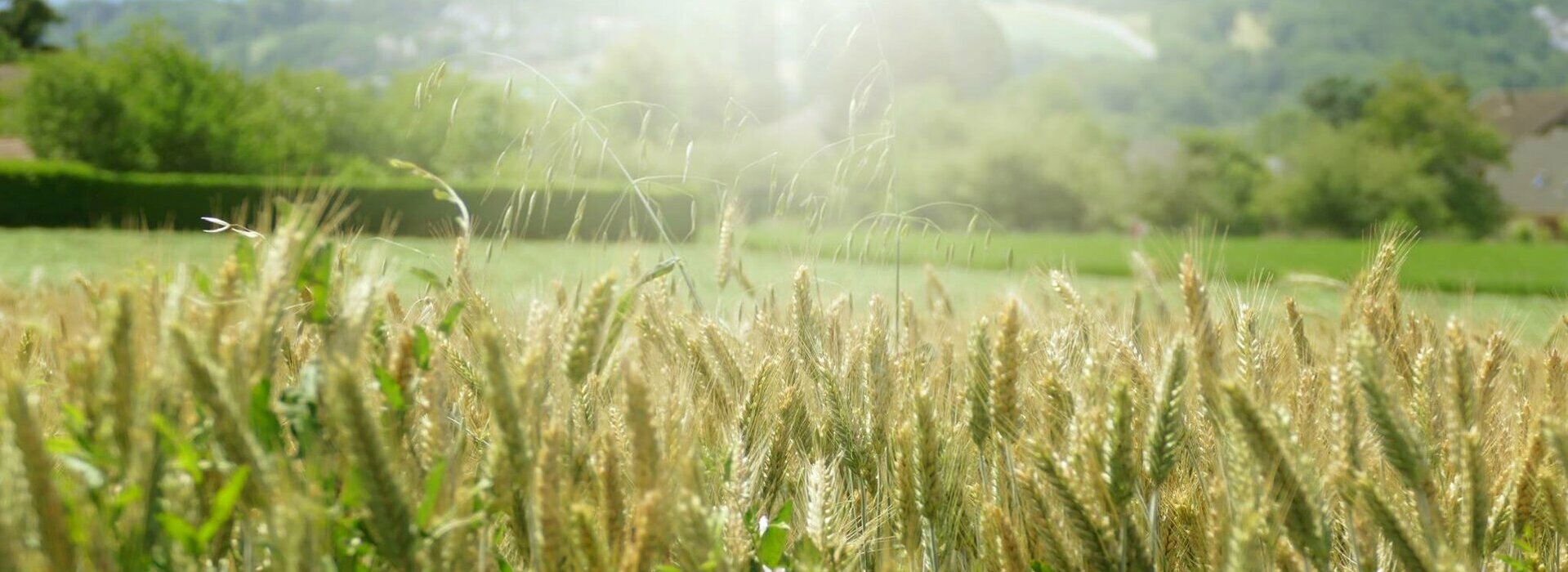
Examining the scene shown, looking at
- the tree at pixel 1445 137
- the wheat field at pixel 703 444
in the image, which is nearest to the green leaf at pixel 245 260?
the wheat field at pixel 703 444

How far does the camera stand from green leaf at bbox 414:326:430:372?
85 centimetres

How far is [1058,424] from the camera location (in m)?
1.11

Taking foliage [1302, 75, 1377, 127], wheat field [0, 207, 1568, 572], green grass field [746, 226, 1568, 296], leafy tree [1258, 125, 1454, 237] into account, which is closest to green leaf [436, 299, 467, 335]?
wheat field [0, 207, 1568, 572]

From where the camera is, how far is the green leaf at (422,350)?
33.6 inches

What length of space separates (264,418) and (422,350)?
0.46ft

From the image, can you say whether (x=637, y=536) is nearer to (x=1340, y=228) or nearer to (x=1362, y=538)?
(x=1362, y=538)

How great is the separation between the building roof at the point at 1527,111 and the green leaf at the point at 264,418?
66691 mm

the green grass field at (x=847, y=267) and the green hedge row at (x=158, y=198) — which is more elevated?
the green grass field at (x=847, y=267)

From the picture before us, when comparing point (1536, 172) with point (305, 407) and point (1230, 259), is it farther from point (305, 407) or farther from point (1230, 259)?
point (305, 407)

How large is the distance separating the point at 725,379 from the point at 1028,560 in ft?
1.63

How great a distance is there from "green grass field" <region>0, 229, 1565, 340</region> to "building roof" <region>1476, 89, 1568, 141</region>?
40772 millimetres

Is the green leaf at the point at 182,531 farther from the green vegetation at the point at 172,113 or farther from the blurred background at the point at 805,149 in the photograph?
the green vegetation at the point at 172,113

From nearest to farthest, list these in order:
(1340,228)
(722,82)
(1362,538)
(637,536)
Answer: (637,536)
(1362,538)
(1340,228)
(722,82)

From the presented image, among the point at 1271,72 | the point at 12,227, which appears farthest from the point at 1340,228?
the point at 1271,72
